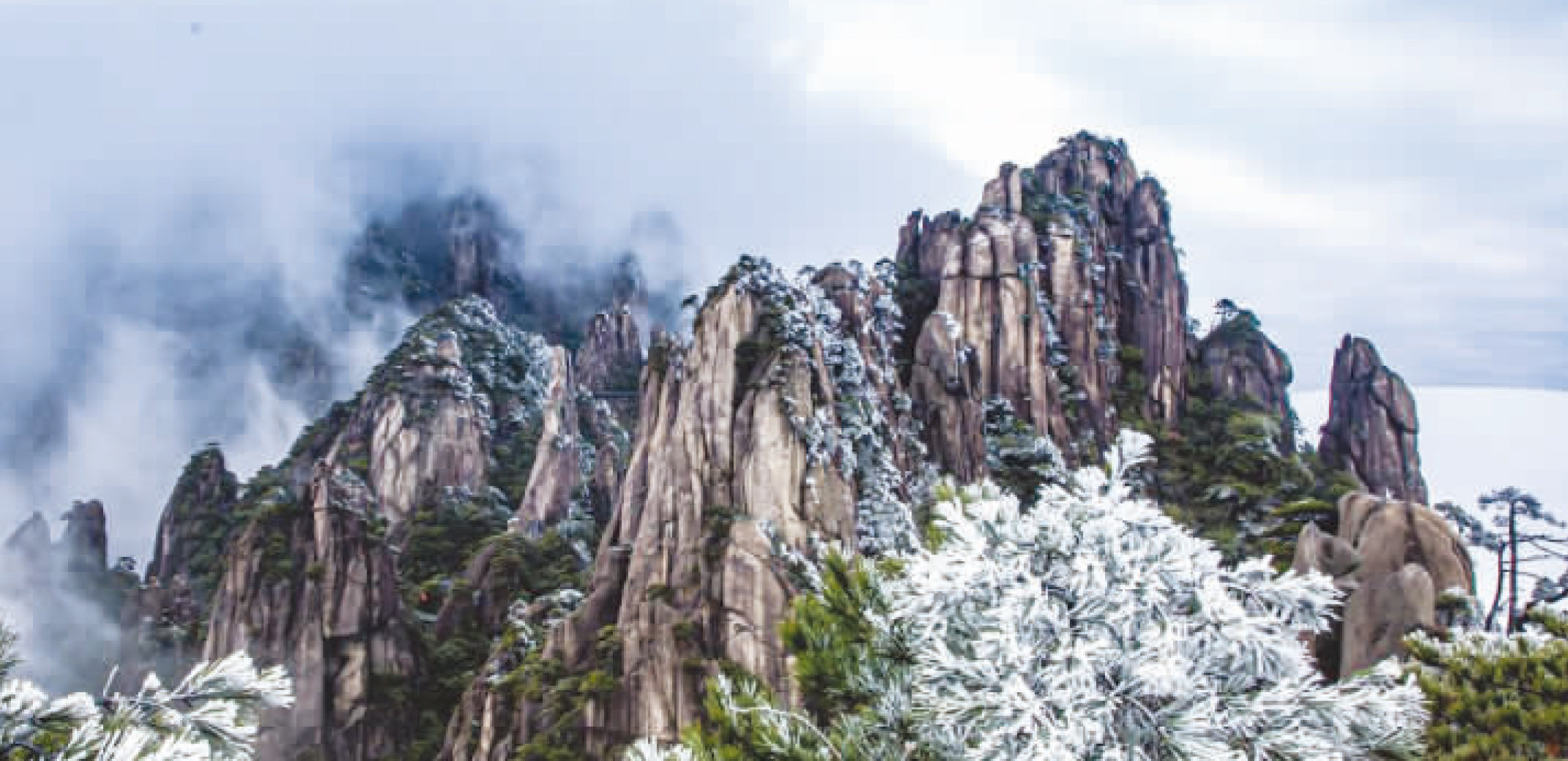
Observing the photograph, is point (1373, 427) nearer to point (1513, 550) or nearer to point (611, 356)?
point (1513, 550)

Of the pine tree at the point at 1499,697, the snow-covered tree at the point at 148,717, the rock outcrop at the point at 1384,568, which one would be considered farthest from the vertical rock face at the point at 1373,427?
the snow-covered tree at the point at 148,717

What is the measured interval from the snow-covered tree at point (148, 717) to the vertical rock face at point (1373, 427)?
46766 millimetres

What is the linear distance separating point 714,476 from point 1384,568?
785 inches

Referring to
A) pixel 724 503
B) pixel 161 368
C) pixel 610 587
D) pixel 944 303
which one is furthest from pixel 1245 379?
pixel 161 368

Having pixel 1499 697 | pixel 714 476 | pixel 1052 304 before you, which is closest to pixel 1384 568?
pixel 1499 697

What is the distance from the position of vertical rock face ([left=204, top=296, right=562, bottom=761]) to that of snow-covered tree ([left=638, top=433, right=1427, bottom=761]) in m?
31.2

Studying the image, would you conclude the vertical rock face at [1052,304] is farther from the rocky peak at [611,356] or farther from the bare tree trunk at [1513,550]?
the rocky peak at [611,356]

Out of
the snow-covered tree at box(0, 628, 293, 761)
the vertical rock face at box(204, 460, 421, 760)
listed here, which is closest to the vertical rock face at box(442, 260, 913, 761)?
the vertical rock face at box(204, 460, 421, 760)

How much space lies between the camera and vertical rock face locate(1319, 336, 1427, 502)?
133ft

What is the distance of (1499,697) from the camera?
5707mm

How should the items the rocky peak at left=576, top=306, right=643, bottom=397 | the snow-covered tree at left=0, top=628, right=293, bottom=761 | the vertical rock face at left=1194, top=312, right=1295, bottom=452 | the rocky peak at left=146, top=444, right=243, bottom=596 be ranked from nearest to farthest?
the snow-covered tree at left=0, top=628, right=293, bottom=761, the vertical rock face at left=1194, top=312, right=1295, bottom=452, the rocky peak at left=146, top=444, right=243, bottom=596, the rocky peak at left=576, top=306, right=643, bottom=397

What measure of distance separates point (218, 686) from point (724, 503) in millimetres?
22842

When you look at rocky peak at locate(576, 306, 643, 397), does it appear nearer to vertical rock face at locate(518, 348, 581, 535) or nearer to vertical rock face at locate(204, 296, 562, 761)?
vertical rock face at locate(204, 296, 562, 761)

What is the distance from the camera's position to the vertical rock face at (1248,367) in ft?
145
